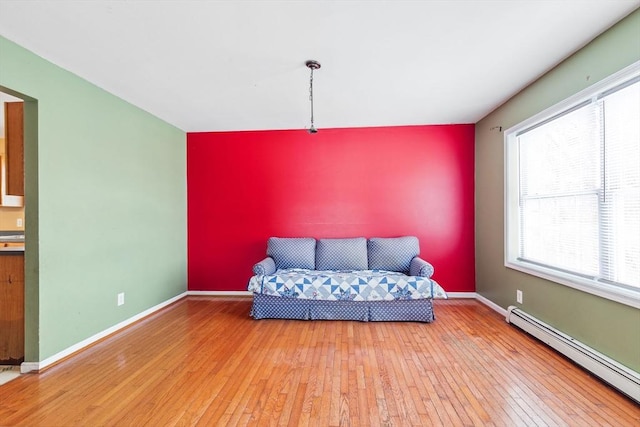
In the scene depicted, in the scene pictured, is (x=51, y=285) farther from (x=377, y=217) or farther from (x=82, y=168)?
(x=377, y=217)

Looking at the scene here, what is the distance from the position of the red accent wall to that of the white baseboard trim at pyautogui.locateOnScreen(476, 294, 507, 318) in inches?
7.3

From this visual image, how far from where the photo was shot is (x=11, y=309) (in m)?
2.38

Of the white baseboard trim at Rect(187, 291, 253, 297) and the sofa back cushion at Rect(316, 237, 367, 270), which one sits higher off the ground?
the sofa back cushion at Rect(316, 237, 367, 270)

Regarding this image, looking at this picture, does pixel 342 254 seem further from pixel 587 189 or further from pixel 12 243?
pixel 12 243

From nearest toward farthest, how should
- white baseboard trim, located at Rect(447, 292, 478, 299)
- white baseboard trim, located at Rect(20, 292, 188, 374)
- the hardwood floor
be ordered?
the hardwood floor → white baseboard trim, located at Rect(20, 292, 188, 374) → white baseboard trim, located at Rect(447, 292, 478, 299)

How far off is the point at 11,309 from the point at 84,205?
3.18 ft

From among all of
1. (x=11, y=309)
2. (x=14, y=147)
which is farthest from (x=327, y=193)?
(x=11, y=309)

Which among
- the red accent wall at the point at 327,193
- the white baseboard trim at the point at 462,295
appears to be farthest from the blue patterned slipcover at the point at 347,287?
the white baseboard trim at the point at 462,295

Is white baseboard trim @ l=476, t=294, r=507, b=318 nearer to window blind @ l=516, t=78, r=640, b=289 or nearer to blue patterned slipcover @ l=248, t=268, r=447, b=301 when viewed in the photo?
window blind @ l=516, t=78, r=640, b=289

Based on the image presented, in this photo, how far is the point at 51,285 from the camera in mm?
2393

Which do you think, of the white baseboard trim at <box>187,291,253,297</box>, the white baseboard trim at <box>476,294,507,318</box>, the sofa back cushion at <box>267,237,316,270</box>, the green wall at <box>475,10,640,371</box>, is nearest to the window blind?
the green wall at <box>475,10,640,371</box>

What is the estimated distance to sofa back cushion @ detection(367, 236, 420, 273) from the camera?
3867mm

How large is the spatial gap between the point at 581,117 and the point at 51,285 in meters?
4.56

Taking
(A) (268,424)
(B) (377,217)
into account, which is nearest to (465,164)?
(B) (377,217)
